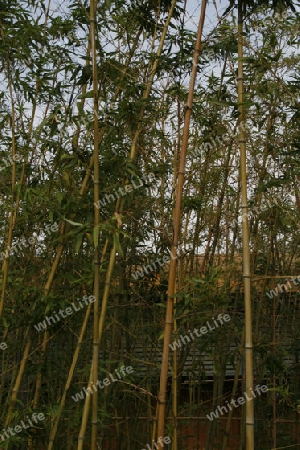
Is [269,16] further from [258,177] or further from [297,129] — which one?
[258,177]

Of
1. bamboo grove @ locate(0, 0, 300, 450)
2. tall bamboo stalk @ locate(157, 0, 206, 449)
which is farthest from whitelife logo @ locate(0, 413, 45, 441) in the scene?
tall bamboo stalk @ locate(157, 0, 206, 449)

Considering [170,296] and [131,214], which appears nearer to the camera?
[170,296]

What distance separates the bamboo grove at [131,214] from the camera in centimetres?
318

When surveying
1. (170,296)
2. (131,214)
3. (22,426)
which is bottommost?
(22,426)

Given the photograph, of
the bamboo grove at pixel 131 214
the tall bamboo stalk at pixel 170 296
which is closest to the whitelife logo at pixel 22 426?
the bamboo grove at pixel 131 214

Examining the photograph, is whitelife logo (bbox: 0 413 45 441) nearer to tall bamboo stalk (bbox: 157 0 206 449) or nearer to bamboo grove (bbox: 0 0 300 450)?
bamboo grove (bbox: 0 0 300 450)

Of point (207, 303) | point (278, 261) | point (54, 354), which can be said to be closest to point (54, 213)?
point (207, 303)

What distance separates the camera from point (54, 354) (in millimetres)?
4156

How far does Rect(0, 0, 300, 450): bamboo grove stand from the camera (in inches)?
125

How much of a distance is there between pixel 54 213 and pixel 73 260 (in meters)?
0.64

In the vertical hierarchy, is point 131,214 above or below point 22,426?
above

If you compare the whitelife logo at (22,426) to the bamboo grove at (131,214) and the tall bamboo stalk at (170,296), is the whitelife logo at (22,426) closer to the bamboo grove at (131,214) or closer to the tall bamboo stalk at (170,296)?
the bamboo grove at (131,214)

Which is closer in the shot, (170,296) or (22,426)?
(170,296)

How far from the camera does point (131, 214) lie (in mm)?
3418
